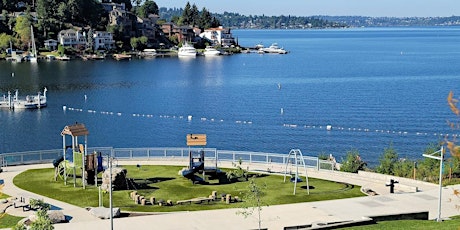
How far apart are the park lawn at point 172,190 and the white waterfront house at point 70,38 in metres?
147

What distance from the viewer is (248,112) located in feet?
254

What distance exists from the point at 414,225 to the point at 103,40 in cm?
16939

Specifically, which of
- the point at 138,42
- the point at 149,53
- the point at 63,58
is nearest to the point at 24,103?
the point at 63,58

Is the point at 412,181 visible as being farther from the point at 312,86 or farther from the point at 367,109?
the point at 312,86

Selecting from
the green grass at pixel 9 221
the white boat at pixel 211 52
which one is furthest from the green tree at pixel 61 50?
the green grass at pixel 9 221

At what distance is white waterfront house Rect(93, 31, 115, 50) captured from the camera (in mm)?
182625

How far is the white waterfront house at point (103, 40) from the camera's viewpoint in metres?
183

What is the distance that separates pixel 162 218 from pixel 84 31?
548 feet

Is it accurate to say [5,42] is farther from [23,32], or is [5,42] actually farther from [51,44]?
[51,44]

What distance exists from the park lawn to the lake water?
813 inches

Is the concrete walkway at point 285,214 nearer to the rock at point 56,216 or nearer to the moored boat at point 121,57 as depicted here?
the rock at point 56,216

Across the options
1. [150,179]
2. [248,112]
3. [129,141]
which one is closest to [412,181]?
[150,179]

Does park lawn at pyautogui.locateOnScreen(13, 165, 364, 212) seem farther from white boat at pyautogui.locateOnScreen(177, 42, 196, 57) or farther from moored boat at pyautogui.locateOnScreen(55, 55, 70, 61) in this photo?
white boat at pyautogui.locateOnScreen(177, 42, 196, 57)

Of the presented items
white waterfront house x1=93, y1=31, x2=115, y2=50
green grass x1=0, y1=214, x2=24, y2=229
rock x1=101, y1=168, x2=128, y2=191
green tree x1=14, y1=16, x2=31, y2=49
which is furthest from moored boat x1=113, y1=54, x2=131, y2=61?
green grass x1=0, y1=214, x2=24, y2=229
